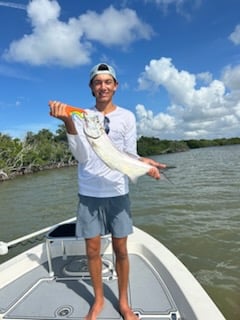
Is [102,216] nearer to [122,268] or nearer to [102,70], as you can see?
[122,268]

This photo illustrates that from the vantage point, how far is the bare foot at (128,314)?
252 cm

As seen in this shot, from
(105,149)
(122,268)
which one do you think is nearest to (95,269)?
(122,268)

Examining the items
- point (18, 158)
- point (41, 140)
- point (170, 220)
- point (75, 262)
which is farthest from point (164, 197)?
point (41, 140)

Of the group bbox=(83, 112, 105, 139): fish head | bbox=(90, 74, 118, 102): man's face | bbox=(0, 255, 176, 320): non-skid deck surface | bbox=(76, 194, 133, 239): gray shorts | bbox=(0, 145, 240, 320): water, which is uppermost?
bbox=(90, 74, 118, 102): man's face

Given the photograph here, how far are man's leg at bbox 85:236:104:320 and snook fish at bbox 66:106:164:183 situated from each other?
689 mm

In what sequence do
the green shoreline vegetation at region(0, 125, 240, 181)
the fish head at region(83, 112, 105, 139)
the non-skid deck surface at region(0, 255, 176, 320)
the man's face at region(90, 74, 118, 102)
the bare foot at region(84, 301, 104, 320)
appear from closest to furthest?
the fish head at region(83, 112, 105, 139) → the man's face at region(90, 74, 118, 102) → the bare foot at region(84, 301, 104, 320) → the non-skid deck surface at region(0, 255, 176, 320) → the green shoreline vegetation at region(0, 125, 240, 181)

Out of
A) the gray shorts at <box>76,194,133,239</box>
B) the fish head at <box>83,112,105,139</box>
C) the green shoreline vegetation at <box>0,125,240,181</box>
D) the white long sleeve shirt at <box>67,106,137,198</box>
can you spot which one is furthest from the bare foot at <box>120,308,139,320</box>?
the green shoreline vegetation at <box>0,125,240,181</box>

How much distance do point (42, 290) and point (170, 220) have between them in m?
6.51

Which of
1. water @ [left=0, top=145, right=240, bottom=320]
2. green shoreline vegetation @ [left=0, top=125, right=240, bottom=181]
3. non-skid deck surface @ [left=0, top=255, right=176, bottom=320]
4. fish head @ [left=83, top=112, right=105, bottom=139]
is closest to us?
fish head @ [left=83, top=112, right=105, bottom=139]

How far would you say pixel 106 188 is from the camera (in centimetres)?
247

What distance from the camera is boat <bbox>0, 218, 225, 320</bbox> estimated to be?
2.63m

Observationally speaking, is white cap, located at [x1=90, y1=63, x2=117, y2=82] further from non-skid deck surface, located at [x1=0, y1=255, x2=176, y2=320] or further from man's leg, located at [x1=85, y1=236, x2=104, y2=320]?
non-skid deck surface, located at [x1=0, y1=255, x2=176, y2=320]

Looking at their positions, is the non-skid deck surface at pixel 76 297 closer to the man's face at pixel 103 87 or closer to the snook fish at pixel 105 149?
the snook fish at pixel 105 149

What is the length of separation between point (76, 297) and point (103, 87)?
74.8 inches
